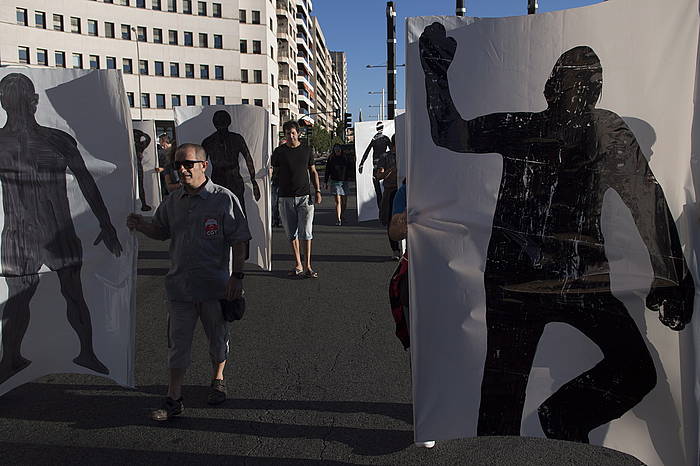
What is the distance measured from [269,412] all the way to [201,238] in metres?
1.14

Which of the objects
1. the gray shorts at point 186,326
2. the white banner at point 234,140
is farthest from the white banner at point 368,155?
the gray shorts at point 186,326

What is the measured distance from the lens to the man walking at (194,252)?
4215 mm

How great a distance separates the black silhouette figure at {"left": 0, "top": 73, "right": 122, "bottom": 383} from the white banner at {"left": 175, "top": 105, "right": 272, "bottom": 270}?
3.95 metres

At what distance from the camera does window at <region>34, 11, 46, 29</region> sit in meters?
56.9

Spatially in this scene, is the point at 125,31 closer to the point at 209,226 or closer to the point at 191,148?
the point at 191,148

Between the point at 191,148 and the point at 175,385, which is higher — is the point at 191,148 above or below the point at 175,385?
above

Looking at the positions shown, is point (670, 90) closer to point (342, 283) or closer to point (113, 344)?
point (113, 344)

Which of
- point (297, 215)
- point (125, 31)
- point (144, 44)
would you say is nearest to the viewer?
point (297, 215)

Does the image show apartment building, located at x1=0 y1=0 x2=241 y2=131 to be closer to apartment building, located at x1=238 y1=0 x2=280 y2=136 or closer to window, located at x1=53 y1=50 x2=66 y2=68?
window, located at x1=53 y1=50 x2=66 y2=68

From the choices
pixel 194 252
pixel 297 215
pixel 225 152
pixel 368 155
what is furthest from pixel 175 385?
pixel 368 155

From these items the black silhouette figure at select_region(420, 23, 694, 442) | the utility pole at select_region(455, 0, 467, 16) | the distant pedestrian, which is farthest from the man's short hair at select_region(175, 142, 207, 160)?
the distant pedestrian

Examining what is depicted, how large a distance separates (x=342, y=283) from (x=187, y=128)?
2.61 metres

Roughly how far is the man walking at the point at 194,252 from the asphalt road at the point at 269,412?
0.31m

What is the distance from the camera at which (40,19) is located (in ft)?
188
